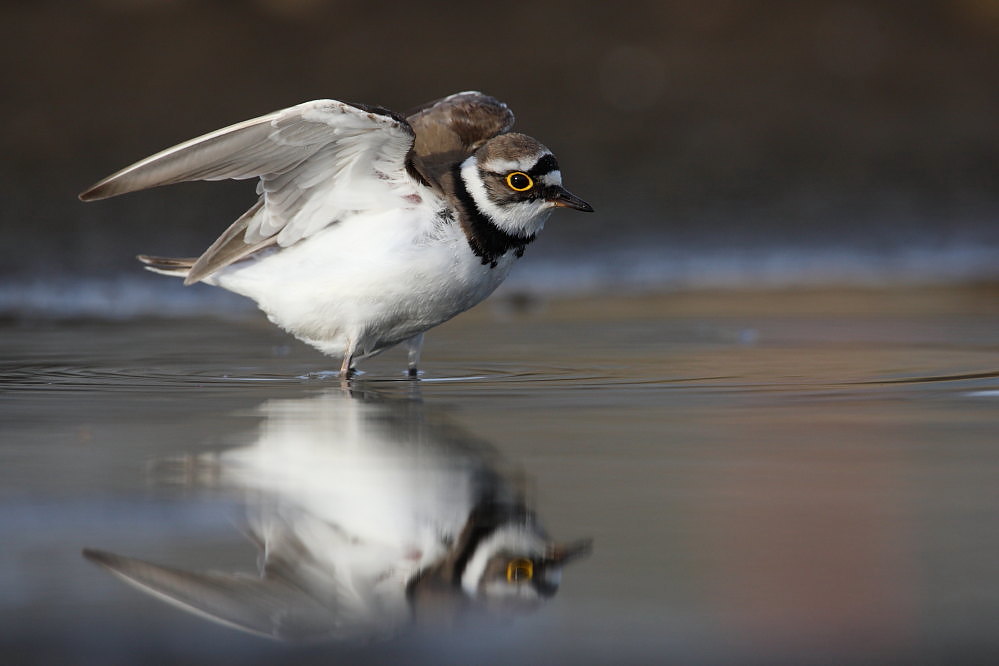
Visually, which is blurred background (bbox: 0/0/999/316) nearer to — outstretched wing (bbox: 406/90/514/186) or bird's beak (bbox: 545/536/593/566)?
outstretched wing (bbox: 406/90/514/186)

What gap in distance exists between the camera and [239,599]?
11.8 ft

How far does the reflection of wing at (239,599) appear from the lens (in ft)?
11.2

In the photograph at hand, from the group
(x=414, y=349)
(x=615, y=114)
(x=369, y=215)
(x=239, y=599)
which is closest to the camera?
(x=239, y=599)

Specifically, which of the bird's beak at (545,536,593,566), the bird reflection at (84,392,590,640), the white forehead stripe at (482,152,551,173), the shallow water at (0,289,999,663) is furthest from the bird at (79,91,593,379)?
the bird's beak at (545,536,593,566)

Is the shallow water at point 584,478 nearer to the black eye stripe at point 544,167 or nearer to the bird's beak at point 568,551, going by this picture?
the bird's beak at point 568,551

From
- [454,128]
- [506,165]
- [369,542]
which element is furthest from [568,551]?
[454,128]

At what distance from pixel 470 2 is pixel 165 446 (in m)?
11.5

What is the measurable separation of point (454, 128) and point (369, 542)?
396 centimetres

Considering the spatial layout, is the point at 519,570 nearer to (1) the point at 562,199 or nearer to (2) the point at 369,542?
(2) the point at 369,542

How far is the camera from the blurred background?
485 inches

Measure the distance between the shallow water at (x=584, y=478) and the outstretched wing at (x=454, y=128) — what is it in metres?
0.97

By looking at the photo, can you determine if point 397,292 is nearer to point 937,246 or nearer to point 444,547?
point 444,547

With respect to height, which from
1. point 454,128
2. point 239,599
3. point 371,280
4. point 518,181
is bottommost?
point 239,599

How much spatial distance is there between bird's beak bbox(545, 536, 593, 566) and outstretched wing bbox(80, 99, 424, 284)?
2862 millimetres
